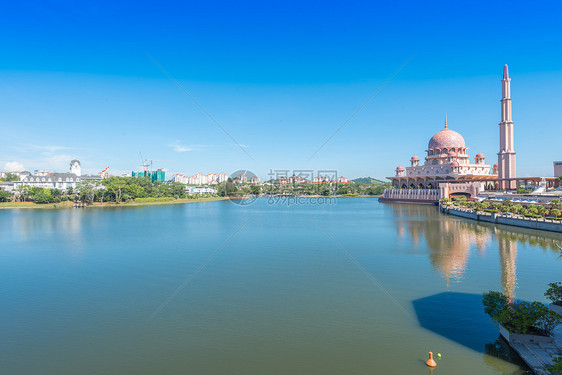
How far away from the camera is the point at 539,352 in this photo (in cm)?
482

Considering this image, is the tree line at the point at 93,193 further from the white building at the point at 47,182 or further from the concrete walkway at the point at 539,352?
the concrete walkway at the point at 539,352

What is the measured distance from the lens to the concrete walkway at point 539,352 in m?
4.54

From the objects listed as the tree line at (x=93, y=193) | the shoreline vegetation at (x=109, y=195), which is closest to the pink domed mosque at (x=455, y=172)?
the shoreline vegetation at (x=109, y=195)

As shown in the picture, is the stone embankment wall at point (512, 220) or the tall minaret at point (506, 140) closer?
the stone embankment wall at point (512, 220)

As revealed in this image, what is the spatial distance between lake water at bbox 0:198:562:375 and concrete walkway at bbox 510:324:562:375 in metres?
0.18

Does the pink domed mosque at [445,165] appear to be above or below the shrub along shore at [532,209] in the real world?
above

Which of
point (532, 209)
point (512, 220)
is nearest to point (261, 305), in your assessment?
point (512, 220)

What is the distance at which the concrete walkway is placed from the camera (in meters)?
4.54

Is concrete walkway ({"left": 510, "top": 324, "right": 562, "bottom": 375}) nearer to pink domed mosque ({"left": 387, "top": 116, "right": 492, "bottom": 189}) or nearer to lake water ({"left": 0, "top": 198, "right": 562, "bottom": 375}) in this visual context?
lake water ({"left": 0, "top": 198, "right": 562, "bottom": 375})

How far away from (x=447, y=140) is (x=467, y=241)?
98.3ft

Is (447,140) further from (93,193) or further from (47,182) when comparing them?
(47,182)

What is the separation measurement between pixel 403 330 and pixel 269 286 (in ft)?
11.6

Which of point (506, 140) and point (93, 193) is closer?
point (506, 140)

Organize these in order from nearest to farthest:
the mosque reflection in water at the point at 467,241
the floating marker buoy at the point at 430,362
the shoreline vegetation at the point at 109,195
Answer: the floating marker buoy at the point at 430,362, the mosque reflection in water at the point at 467,241, the shoreline vegetation at the point at 109,195
